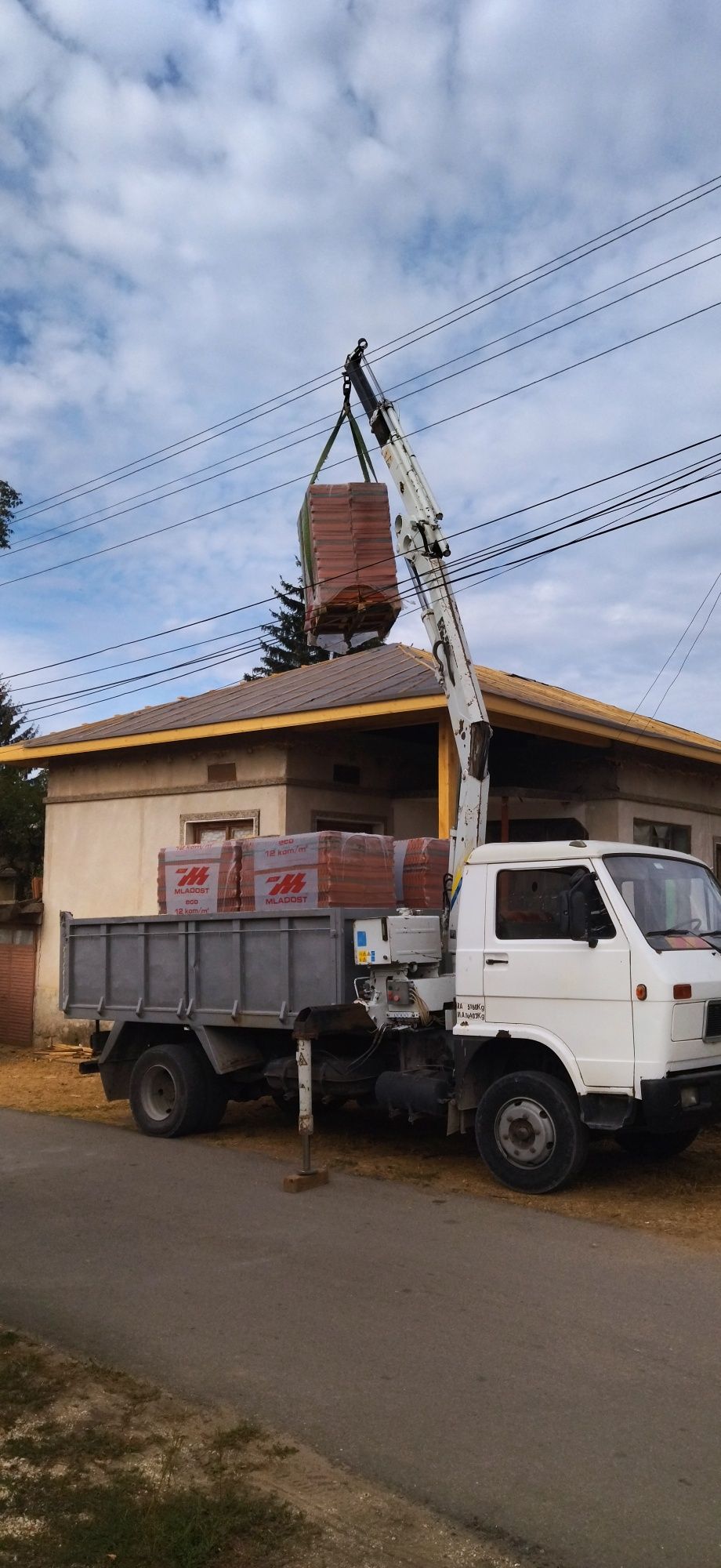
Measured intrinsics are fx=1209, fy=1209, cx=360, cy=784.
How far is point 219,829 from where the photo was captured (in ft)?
52.7

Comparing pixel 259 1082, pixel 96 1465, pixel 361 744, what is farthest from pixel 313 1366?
pixel 361 744

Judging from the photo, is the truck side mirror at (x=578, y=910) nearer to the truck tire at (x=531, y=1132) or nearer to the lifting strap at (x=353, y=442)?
the truck tire at (x=531, y=1132)

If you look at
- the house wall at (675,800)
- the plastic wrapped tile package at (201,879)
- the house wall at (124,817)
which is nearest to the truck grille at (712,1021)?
the plastic wrapped tile package at (201,879)

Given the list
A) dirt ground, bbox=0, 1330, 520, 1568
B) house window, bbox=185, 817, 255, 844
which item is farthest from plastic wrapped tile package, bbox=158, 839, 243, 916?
dirt ground, bbox=0, 1330, 520, 1568

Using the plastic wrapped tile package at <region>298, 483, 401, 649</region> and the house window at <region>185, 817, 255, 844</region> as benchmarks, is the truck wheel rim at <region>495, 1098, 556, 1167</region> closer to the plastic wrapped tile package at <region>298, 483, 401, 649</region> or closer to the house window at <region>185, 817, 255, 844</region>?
the plastic wrapped tile package at <region>298, 483, 401, 649</region>

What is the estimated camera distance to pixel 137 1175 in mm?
8906

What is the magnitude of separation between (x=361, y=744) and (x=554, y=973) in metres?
8.65

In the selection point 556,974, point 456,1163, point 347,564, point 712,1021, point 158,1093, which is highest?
point 347,564

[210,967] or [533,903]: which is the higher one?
[533,903]

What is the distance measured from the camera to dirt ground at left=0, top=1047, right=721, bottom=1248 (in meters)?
7.58

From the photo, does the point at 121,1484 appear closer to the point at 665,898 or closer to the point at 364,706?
the point at 665,898

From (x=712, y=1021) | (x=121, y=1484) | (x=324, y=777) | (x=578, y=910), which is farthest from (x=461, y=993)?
(x=324, y=777)

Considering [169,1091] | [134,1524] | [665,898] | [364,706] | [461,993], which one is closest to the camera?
[134,1524]

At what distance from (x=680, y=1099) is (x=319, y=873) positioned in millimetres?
3291
